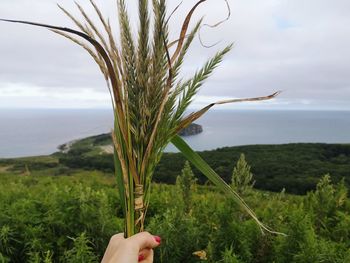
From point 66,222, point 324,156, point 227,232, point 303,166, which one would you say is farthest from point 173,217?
point 324,156

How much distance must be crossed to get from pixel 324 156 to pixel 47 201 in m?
56.4

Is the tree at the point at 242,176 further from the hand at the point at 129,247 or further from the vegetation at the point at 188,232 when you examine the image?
the hand at the point at 129,247

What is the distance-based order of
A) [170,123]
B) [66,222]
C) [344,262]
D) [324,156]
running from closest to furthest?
[170,123] → [344,262] → [66,222] → [324,156]

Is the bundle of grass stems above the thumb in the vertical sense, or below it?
above

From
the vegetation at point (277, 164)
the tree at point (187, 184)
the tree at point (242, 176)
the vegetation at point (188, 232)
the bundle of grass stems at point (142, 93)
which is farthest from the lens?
the vegetation at point (277, 164)

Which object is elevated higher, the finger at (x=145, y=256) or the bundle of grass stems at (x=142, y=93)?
the bundle of grass stems at (x=142, y=93)

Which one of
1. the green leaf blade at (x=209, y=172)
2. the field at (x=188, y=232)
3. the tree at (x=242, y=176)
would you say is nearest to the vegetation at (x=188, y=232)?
the field at (x=188, y=232)

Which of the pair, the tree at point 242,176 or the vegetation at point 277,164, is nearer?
the tree at point 242,176

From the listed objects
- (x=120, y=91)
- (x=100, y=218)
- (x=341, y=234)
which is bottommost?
(x=341, y=234)

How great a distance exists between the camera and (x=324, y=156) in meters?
54.2

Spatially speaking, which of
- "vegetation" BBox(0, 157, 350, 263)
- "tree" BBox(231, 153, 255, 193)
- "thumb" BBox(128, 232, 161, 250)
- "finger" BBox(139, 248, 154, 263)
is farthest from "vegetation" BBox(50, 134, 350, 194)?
"thumb" BBox(128, 232, 161, 250)

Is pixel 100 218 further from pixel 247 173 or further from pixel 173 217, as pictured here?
pixel 247 173

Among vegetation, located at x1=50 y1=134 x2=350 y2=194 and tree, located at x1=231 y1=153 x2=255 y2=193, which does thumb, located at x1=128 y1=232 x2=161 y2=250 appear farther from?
vegetation, located at x1=50 y1=134 x2=350 y2=194

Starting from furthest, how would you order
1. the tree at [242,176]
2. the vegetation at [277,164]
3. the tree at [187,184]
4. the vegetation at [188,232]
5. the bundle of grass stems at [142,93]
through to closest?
the vegetation at [277,164]
the tree at [187,184]
the tree at [242,176]
the vegetation at [188,232]
the bundle of grass stems at [142,93]
